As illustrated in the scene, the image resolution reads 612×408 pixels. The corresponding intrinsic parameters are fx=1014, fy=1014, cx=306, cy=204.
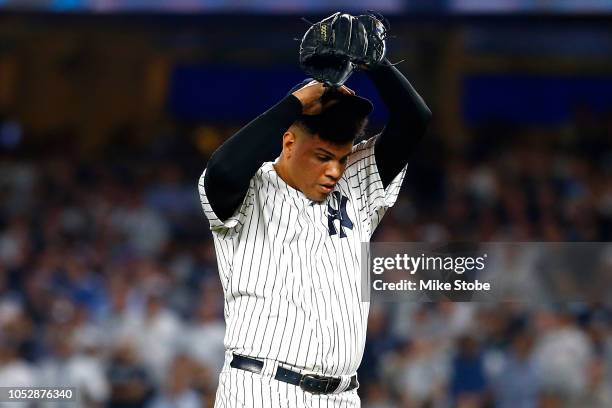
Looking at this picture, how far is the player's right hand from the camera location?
2.26 m

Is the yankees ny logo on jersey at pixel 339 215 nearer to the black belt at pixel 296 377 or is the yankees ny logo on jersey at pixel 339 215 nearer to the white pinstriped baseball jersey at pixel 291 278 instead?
the white pinstriped baseball jersey at pixel 291 278

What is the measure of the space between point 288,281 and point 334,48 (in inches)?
20.7

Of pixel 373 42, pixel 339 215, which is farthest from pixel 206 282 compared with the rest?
pixel 373 42

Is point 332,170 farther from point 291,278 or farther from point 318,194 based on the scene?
point 291,278

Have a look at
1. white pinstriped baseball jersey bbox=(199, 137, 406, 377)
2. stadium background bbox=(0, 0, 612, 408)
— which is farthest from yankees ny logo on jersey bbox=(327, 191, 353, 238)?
stadium background bbox=(0, 0, 612, 408)

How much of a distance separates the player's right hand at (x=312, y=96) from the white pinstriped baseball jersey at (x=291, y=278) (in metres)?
0.19

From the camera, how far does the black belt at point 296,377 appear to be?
7.36 ft

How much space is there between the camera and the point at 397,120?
2.43 metres

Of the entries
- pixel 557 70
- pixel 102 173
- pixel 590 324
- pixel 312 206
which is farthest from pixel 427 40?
pixel 312 206

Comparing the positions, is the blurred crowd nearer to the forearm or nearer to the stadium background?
the stadium background
